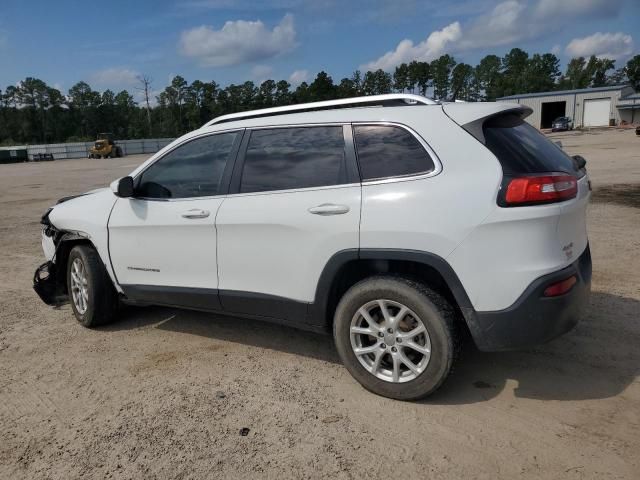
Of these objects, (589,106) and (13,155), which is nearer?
(13,155)

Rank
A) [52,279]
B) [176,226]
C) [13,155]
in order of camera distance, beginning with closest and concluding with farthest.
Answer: [176,226] < [52,279] < [13,155]

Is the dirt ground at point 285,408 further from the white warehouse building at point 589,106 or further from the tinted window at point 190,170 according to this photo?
the white warehouse building at point 589,106

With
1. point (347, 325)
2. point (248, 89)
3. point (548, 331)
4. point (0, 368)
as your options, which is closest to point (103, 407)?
point (0, 368)

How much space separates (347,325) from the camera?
347 centimetres

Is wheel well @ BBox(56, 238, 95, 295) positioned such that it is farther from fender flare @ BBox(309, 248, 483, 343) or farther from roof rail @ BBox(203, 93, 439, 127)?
fender flare @ BBox(309, 248, 483, 343)

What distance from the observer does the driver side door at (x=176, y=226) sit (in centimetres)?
402

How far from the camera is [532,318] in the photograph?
299 centimetres

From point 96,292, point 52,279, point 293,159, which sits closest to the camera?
point 293,159

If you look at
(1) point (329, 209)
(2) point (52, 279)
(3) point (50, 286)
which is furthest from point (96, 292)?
(1) point (329, 209)

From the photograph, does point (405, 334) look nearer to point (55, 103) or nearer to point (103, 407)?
point (103, 407)

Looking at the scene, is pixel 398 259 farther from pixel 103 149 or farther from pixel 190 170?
pixel 103 149

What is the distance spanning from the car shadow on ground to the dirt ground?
14 millimetres

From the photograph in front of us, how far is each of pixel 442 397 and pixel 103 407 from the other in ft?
7.25

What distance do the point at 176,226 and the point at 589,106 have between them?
7649cm
